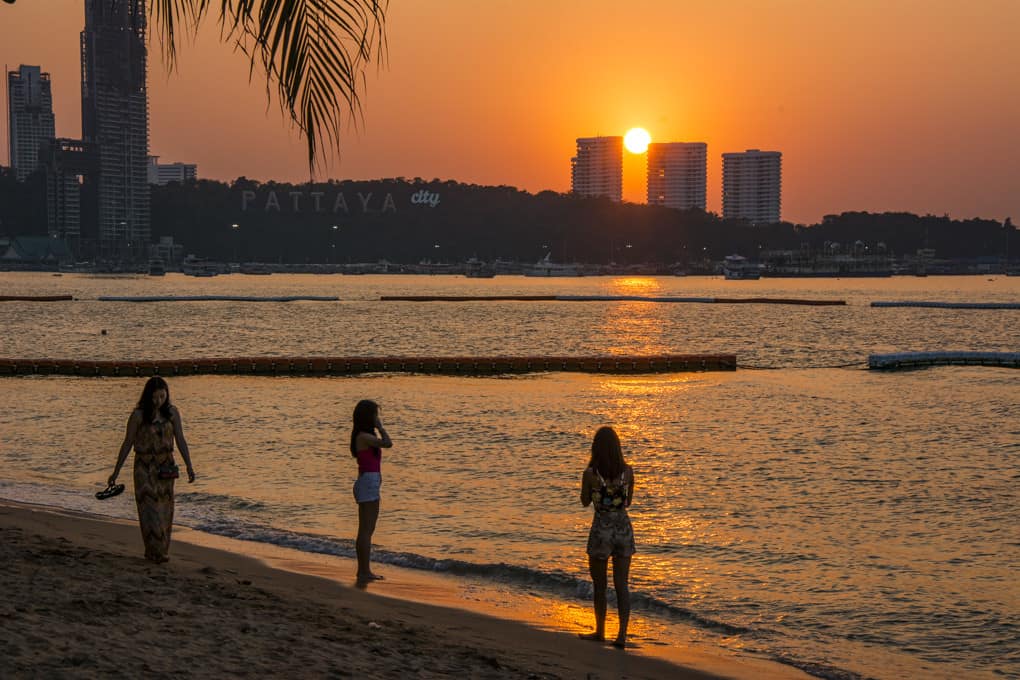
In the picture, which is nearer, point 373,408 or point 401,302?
Result: point 373,408

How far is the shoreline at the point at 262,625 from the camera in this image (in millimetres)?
8336

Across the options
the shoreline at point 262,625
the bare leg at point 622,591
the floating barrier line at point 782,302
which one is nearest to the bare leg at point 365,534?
the shoreline at point 262,625

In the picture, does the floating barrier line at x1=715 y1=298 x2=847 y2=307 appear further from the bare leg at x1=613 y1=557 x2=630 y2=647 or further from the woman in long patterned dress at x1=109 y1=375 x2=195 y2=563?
the woman in long patterned dress at x1=109 y1=375 x2=195 y2=563

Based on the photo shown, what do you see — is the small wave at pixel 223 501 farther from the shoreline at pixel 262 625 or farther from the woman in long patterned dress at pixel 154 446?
the woman in long patterned dress at pixel 154 446

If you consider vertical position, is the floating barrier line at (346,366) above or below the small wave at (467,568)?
below

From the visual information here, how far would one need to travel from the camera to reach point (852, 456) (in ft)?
105

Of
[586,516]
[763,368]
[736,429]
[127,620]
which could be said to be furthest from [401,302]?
[127,620]

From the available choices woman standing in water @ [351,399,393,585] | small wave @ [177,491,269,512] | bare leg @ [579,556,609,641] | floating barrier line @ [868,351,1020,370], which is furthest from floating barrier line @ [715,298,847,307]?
bare leg @ [579,556,609,641]

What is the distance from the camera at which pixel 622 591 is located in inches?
458

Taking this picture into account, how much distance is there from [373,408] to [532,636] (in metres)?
3.13

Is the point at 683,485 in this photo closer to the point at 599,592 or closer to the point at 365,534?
the point at 365,534

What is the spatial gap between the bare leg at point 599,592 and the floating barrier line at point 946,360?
56062 millimetres

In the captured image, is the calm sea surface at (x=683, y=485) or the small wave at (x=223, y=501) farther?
the small wave at (x=223, y=501)

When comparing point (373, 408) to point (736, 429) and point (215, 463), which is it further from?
point (736, 429)
